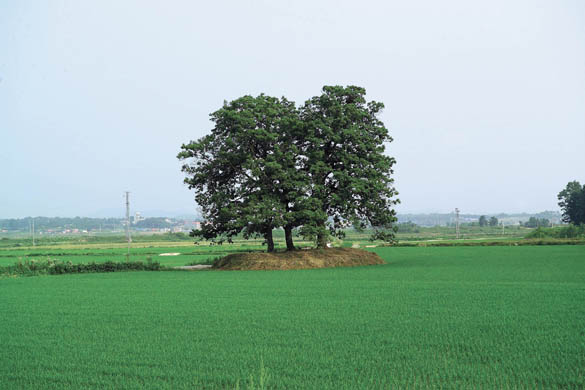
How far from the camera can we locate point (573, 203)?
383 feet

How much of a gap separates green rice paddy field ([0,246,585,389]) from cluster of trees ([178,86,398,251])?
527 inches

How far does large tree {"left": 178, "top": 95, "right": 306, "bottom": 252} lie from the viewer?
36031 mm

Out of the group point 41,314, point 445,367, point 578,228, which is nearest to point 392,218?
point 41,314

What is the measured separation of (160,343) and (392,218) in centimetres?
3071

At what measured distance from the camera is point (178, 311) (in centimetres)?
1705

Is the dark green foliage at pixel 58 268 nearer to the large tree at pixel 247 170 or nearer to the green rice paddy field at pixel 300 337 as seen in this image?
the large tree at pixel 247 170

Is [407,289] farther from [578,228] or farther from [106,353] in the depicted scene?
[578,228]

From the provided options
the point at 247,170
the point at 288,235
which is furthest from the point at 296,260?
the point at 247,170

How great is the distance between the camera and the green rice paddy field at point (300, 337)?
353 inches

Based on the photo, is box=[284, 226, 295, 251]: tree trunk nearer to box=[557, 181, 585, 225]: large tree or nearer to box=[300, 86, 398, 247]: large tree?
box=[300, 86, 398, 247]: large tree

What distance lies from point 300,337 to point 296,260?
24.8m

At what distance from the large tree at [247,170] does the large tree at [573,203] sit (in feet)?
301

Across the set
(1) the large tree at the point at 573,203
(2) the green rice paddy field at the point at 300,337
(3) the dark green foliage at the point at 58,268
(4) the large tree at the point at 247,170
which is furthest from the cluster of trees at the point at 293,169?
(1) the large tree at the point at 573,203

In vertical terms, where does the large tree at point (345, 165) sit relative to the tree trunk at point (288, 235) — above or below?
above
